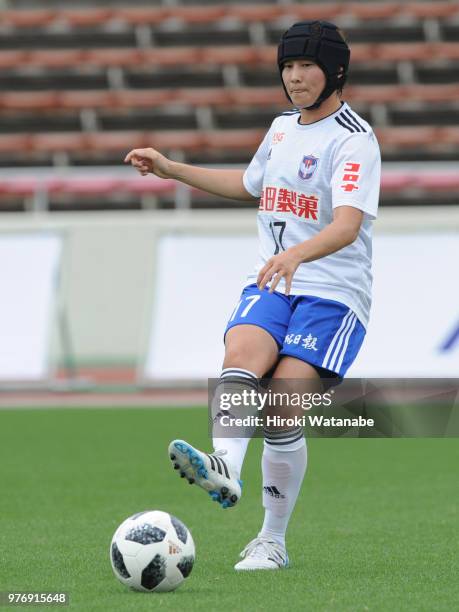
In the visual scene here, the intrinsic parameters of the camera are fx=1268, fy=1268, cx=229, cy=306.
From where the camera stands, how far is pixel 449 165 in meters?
17.6

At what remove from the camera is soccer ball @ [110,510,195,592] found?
13.9 feet

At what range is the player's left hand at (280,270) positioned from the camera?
412 centimetres

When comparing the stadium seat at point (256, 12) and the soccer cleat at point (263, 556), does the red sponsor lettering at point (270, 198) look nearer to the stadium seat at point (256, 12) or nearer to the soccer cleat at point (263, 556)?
the soccer cleat at point (263, 556)

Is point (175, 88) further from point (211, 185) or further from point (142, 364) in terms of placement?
point (211, 185)

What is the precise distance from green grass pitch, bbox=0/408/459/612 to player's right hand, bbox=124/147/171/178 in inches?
61.0

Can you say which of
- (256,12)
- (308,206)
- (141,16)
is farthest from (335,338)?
(141,16)

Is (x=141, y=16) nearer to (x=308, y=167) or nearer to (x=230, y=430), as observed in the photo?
(x=308, y=167)

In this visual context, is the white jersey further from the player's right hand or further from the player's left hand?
the player's left hand

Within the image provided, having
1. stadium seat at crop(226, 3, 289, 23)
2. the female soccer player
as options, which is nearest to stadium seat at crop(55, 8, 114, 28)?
stadium seat at crop(226, 3, 289, 23)

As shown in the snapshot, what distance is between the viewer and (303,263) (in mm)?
4562

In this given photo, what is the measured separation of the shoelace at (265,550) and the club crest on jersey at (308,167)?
1.40 m

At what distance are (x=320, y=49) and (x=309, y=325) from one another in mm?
1021

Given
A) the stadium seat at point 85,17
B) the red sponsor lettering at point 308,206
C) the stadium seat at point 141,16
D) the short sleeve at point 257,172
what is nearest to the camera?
the red sponsor lettering at point 308,206

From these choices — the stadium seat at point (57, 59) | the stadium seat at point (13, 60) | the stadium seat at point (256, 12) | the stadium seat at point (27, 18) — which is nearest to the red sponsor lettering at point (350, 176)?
the stadium seat at point (57, 59)
